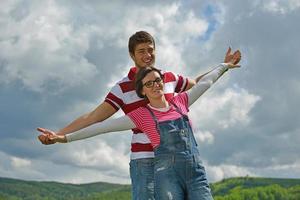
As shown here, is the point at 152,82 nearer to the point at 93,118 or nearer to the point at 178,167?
the point at 178,167

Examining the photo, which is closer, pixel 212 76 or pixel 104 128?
pixel 104 128

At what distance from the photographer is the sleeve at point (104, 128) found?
22.0 ft

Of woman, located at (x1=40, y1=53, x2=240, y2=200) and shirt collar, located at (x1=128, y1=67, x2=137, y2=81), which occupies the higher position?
shirt collar, located at (x1=128, y1=67, x2=137, y2=81)

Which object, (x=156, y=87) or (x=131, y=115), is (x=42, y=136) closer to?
(x=131, y=115)

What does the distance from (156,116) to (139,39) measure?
125cm

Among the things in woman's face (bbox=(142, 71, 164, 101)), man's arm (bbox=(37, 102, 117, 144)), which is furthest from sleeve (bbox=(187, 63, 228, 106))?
man's arm (bbox=(37, 102, 117, 144))

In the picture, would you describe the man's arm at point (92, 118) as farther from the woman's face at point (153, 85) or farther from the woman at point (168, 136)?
→ the woman's face at point (153, 85)

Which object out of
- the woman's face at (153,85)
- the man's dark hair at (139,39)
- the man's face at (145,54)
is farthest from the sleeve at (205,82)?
the man's dark hair at (139,39)

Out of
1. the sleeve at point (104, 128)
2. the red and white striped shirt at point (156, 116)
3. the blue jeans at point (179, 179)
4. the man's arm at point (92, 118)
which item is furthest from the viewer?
the man's arm at point (92, 118)

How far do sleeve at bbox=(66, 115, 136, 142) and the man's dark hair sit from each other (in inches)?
41.7

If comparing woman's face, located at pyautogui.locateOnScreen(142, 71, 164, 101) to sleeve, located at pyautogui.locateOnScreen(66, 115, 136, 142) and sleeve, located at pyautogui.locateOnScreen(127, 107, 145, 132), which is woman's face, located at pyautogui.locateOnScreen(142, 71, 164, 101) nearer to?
sleeve, located at pyautogui.locateOnScreen(127, 107, 145, 132)

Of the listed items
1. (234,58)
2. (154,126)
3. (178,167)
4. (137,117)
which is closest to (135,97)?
(137,117)

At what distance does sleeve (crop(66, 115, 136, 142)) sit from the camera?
6.71 meters

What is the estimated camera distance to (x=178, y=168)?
616 cm
